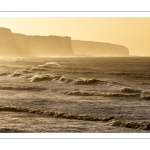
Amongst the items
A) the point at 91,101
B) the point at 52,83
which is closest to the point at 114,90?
the point at 91,101

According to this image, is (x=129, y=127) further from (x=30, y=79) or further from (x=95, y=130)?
(x=30, y=79)

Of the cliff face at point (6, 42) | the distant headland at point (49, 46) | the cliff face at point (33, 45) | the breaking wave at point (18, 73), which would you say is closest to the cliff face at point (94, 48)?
the distant headland at point (49, 46)

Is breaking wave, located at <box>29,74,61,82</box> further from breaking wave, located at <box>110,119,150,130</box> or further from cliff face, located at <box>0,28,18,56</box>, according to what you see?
breaking wave, located at <box>110,119,150,130</box>

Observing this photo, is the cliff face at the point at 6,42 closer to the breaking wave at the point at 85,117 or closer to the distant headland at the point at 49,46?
the distant headland at the point at 49,46

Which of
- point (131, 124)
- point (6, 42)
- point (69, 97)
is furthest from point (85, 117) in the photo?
point (6, 42)

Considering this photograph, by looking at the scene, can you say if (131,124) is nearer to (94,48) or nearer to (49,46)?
(94,48)

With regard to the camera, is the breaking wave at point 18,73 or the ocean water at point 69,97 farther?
the breaking wave at point 18,73
